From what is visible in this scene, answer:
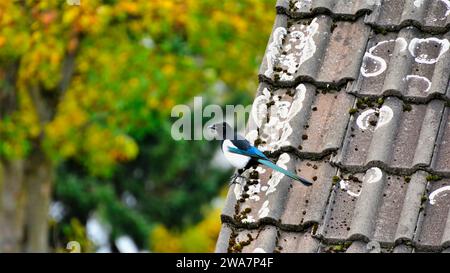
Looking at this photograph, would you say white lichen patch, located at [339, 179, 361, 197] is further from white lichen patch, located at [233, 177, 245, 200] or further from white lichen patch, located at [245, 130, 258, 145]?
white lichen patch, located at [245, 130, 258, 145]

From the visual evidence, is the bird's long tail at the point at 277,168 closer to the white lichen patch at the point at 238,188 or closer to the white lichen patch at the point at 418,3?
the white lichen patch at the point at 238,188

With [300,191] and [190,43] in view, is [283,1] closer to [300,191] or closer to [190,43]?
[300,191]

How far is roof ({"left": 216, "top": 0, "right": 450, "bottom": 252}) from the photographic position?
4387 millimetres

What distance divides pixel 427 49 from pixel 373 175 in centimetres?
82

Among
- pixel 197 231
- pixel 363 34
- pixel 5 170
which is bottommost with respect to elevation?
pixel 363 34

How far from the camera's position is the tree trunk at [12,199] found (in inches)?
810

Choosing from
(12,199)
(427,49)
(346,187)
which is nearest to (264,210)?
(346,187)

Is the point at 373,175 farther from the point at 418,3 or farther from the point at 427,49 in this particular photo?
the point at 418,3

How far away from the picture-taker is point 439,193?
4.39 m

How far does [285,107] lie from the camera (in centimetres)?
505

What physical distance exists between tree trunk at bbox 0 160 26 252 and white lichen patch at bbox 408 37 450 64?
16330 millimetres

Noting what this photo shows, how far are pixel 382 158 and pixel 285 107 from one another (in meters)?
0.66

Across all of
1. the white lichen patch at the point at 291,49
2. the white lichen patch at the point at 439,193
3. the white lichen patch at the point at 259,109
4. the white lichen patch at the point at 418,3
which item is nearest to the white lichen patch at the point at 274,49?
the white lichen patch at the point at 291,49
